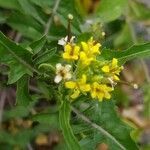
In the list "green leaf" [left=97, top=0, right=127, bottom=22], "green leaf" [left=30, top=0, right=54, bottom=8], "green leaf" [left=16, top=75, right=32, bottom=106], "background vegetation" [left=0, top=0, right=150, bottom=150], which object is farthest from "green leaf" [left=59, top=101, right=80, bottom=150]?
"green leaf" [left=97, top=0, right=127, bottom=22]

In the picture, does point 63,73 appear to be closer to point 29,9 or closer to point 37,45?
point 37,45

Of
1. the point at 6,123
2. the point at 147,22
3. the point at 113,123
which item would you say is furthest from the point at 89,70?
the point at 147,22

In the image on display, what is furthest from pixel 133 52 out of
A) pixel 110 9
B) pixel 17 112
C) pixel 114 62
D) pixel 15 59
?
pixel 17 112

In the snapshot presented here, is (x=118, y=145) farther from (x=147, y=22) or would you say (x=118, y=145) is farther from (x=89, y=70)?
(x=147, y=22)

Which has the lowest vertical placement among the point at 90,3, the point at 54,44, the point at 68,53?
the point at 68,53

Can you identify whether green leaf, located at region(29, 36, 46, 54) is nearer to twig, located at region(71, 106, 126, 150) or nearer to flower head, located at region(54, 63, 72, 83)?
flower head, located at region(54, 63, 72, 83)

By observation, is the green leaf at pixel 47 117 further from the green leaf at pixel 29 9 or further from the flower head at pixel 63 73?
the green leaf at pixel 29 9
